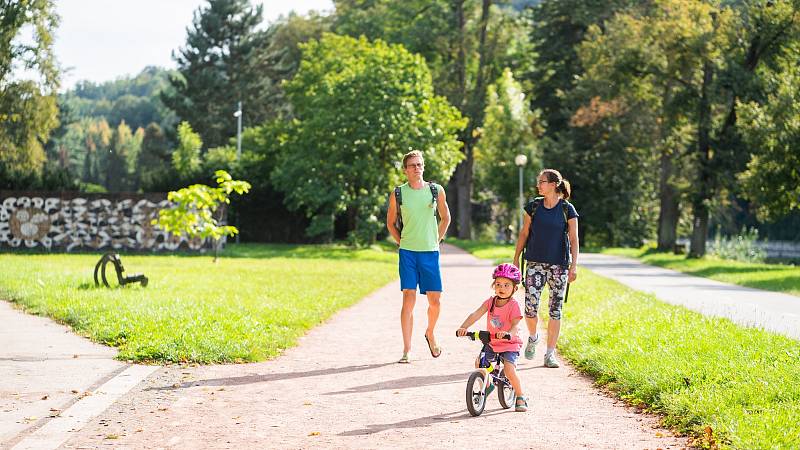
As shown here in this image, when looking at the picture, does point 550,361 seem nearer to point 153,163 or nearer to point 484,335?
point 484,335

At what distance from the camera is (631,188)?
5541cm

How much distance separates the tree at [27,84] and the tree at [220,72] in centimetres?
3085

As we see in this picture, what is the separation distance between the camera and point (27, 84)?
139 feet

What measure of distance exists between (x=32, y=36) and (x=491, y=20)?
1084 inches

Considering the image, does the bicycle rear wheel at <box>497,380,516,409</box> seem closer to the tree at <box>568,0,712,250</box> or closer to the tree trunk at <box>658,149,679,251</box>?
the tree at <box>568,0,712,250</box>

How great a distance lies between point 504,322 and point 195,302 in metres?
8.21

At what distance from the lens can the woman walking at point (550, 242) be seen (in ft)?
33.1

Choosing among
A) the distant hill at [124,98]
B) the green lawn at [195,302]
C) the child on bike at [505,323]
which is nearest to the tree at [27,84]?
the green lawn at [195,302]

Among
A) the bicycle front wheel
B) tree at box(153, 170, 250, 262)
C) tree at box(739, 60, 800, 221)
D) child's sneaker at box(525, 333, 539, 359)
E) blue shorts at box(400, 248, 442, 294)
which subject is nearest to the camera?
the bicycle front wheel

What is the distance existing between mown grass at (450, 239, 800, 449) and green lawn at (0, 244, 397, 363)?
3590 millimetres

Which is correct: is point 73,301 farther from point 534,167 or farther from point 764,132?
point 534,167

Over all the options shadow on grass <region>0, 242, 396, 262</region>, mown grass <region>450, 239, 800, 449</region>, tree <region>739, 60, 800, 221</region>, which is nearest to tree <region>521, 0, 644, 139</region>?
shadow on grass <region>0, 242, 396, 262</region>

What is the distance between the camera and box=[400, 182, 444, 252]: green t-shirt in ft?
34.3

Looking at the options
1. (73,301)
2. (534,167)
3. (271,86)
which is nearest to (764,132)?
(73,301)
